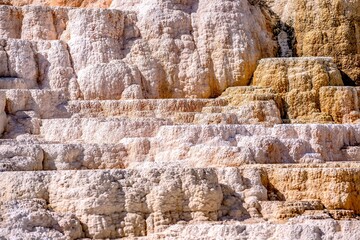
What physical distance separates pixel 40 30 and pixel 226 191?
795 centimetres

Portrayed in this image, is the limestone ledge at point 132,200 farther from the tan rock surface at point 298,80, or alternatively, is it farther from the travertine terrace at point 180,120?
the tan rock surface at point 298,80

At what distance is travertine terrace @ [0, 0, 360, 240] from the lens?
15.4 m

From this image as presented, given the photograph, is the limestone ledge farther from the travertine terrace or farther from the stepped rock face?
the stepped rock face

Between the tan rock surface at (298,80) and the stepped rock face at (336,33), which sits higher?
the stepped rock face at (336,33)

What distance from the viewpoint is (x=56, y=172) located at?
15664mm

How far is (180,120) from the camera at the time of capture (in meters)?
20.0

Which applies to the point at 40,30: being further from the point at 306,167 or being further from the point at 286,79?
the point at 306,167

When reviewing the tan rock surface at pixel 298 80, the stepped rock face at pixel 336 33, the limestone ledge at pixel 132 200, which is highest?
the stepped rock face at pixel 336 33

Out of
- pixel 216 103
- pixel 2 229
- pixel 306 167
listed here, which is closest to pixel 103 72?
pixel 216 103

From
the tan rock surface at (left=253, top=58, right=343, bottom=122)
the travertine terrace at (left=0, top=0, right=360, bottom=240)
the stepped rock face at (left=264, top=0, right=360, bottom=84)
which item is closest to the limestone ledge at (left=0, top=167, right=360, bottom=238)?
the travertine terrace at (left=0, top=0, right=360, bottom=240)

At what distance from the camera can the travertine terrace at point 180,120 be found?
15.4 metres

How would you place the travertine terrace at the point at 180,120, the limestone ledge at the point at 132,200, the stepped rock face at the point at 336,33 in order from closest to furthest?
1. the limestone ledge at the point at 132,200
2. the travertine terrace at the point at 180,120
3. the stepped rock face at the point at 336,33

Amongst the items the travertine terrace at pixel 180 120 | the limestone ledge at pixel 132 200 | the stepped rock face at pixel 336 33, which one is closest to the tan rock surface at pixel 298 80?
the travertine terrace at pixel 180 120

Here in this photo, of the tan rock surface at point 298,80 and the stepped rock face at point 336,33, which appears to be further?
the stepped rock face at point 336,33
